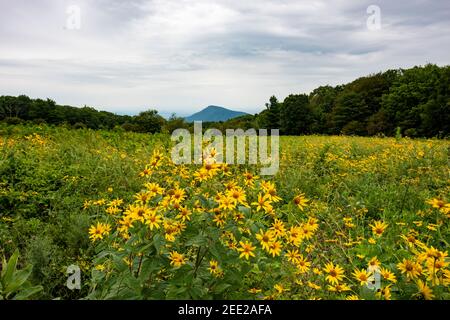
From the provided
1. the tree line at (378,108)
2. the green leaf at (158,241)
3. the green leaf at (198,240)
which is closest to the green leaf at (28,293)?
the green leaf at (158,241)

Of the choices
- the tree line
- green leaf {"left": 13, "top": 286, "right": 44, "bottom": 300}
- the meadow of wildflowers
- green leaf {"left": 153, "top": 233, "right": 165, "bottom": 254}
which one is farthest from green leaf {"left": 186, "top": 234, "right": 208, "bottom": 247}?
the tree line

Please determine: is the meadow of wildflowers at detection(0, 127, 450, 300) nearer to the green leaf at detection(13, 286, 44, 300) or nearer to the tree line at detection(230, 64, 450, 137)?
the green leaf at detection(13, 286, 44, 300)

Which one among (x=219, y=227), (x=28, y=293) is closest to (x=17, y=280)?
(x=28, y=293)

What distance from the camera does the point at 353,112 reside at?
43.5 meters

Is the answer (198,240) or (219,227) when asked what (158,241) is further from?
(219,227)

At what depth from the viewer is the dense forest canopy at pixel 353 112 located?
859 inches

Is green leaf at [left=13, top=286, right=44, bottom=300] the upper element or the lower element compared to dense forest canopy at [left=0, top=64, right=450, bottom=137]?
lower

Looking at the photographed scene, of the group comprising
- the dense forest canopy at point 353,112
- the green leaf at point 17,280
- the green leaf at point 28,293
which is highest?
the dense forest canopy at point 353,112

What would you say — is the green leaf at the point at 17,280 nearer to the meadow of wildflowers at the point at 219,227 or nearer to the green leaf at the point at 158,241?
the meadow of wildflowers at the point at 219,227

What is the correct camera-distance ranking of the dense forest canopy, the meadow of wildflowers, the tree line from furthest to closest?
the tree line < the dense forest canopy < the meadow of wildflowers

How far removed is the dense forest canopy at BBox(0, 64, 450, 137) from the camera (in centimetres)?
2181

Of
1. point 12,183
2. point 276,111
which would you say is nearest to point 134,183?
point 12,183

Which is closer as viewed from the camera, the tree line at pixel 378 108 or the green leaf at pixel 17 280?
the green leaf at pixel 17 280

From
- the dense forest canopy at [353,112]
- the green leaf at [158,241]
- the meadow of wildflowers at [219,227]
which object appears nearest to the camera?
the green leaf at [158,241]
